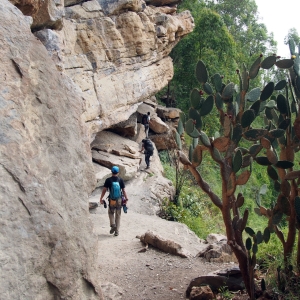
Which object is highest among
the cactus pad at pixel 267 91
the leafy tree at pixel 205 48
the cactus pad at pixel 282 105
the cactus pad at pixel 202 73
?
the cactus pad at pixel 202 73

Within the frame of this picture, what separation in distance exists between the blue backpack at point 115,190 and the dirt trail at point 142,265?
0.87 meters

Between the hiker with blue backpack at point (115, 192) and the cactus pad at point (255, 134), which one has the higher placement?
the cactus pad at point (255, 134)

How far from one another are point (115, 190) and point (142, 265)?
4.70 feet

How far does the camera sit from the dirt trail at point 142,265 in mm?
5073

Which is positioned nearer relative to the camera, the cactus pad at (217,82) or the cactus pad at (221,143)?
the cactus pad at (221,143)

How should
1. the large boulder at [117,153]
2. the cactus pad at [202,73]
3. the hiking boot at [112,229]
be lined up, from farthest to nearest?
Answer: the large boulder at [117,153], the hiking boot at [112,229], the cactus pad at [202,73]

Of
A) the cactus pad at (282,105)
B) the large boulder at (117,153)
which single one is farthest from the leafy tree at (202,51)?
the cactus pad at (282,105)

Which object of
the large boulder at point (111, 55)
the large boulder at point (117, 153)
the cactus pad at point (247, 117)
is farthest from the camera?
the large boulder at point (117, 153)

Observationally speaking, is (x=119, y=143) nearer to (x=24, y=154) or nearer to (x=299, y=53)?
(x=299, y=53)

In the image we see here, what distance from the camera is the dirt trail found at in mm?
5073

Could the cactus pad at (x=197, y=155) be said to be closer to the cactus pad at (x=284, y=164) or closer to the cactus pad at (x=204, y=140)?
the cactus pad at (x=204, y=140)

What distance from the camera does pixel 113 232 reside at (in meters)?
8.00

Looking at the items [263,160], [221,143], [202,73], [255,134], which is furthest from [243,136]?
[202,73]

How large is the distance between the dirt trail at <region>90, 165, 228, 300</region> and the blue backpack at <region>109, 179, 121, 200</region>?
871 millimetres
